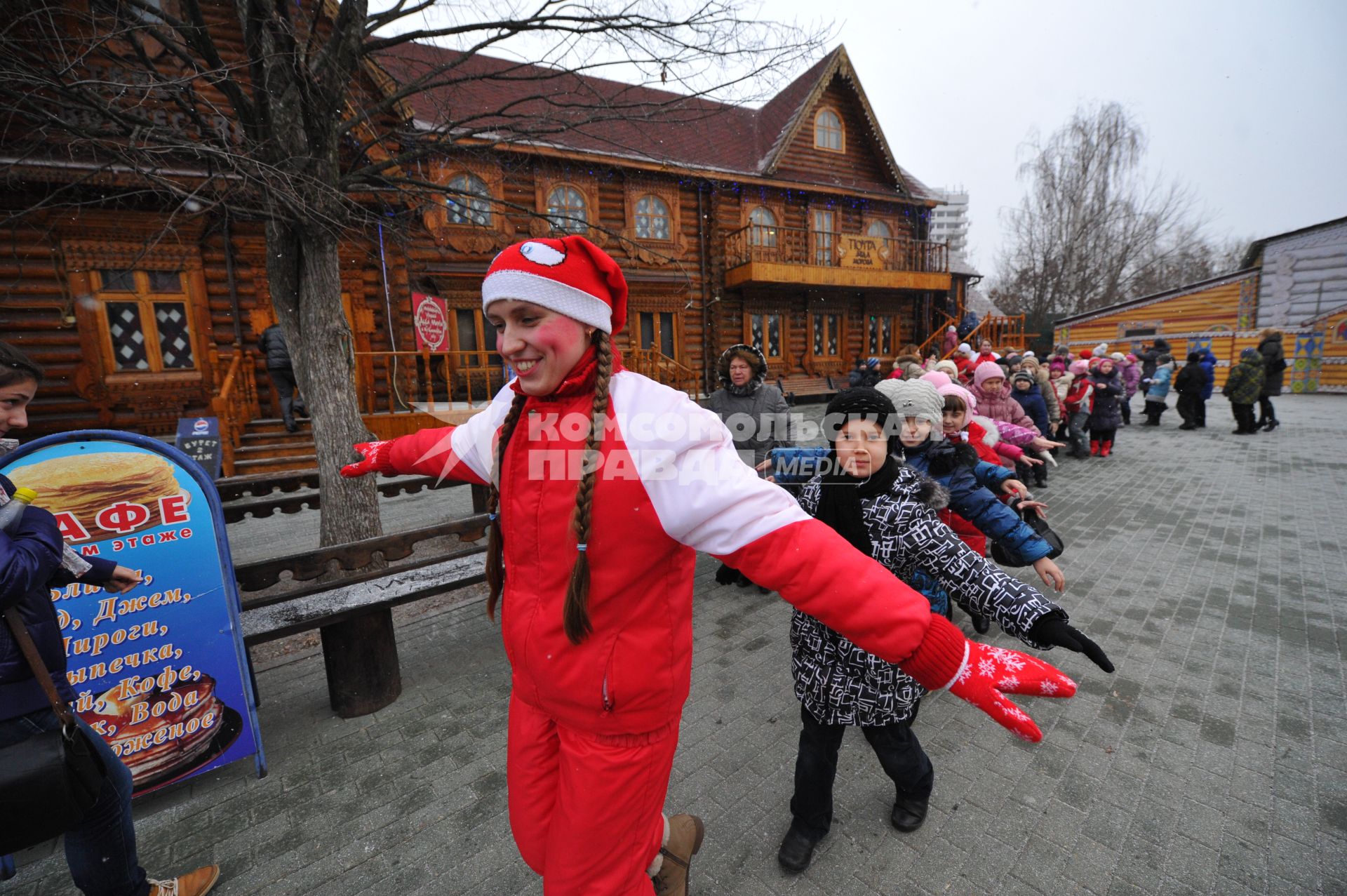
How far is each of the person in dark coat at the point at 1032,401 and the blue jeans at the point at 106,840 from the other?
8.44m

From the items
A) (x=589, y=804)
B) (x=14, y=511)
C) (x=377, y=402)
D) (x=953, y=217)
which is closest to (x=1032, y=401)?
(x=589, y=804)

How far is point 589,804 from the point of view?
135 cm

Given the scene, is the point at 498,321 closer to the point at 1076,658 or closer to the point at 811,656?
the point at 811,656

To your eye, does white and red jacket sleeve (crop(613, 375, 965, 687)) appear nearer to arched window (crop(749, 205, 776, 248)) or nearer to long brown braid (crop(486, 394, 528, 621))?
long brown braid (crop(486, 394, 528, 621))

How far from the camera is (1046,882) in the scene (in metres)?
1.94

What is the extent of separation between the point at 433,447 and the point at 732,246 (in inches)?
538

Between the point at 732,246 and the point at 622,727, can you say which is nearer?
the point at 622,727

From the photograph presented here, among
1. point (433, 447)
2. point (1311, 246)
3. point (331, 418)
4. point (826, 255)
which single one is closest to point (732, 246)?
point (826, 255)

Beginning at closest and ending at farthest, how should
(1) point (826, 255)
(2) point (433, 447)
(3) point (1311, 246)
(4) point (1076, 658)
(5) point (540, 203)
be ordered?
(2) point (433, 447) < (4) point (1076, 658) < (5) point (540, 203) < (1) point (826, 255) < (3) point (1311, 246)

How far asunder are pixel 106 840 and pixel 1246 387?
16.7m

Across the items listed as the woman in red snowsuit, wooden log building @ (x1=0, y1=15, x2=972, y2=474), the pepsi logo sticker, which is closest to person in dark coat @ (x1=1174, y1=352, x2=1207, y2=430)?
wooden log building @ (x1=0, y1=15, x2=972, y2=474)

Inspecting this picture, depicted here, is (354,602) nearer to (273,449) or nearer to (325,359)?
(325,359)

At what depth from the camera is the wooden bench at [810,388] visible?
15.3 meters

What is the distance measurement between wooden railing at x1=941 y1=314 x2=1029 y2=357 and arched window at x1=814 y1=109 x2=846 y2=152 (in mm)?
7143
